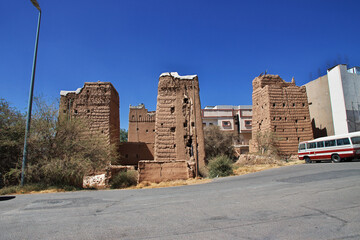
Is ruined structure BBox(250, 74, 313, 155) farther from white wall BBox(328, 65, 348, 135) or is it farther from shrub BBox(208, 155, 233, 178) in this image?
shrub BBox(208, 155, 233, 178)

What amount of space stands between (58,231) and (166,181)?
11.4 metres

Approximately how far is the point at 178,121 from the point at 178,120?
8cm

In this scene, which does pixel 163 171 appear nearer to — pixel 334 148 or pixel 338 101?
pixel 334 148

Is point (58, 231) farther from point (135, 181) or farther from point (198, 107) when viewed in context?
point (198, 107)

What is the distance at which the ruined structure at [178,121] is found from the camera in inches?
762

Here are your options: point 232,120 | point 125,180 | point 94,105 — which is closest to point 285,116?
point 125,180

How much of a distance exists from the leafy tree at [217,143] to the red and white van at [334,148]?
15122 millimetres

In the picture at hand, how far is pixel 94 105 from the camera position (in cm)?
2138

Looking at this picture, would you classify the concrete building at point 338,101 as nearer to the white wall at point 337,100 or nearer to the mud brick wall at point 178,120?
the white wall at point 337,100

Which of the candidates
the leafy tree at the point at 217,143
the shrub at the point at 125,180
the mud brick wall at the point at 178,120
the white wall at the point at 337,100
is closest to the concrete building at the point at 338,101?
the white wall at the point at 337,100

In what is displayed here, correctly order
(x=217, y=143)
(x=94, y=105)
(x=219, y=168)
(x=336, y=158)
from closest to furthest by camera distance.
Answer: (x=219, y=168)
(x=336, y=158)
(x=94, y=105)
(x=217, y=143)

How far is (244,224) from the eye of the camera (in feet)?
14.2

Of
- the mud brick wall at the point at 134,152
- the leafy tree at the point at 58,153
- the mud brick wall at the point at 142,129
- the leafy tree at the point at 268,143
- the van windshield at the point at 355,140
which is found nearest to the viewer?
the leafy tree at the point at 58,153

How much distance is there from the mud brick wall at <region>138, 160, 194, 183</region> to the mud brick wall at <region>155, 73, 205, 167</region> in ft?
11.3
